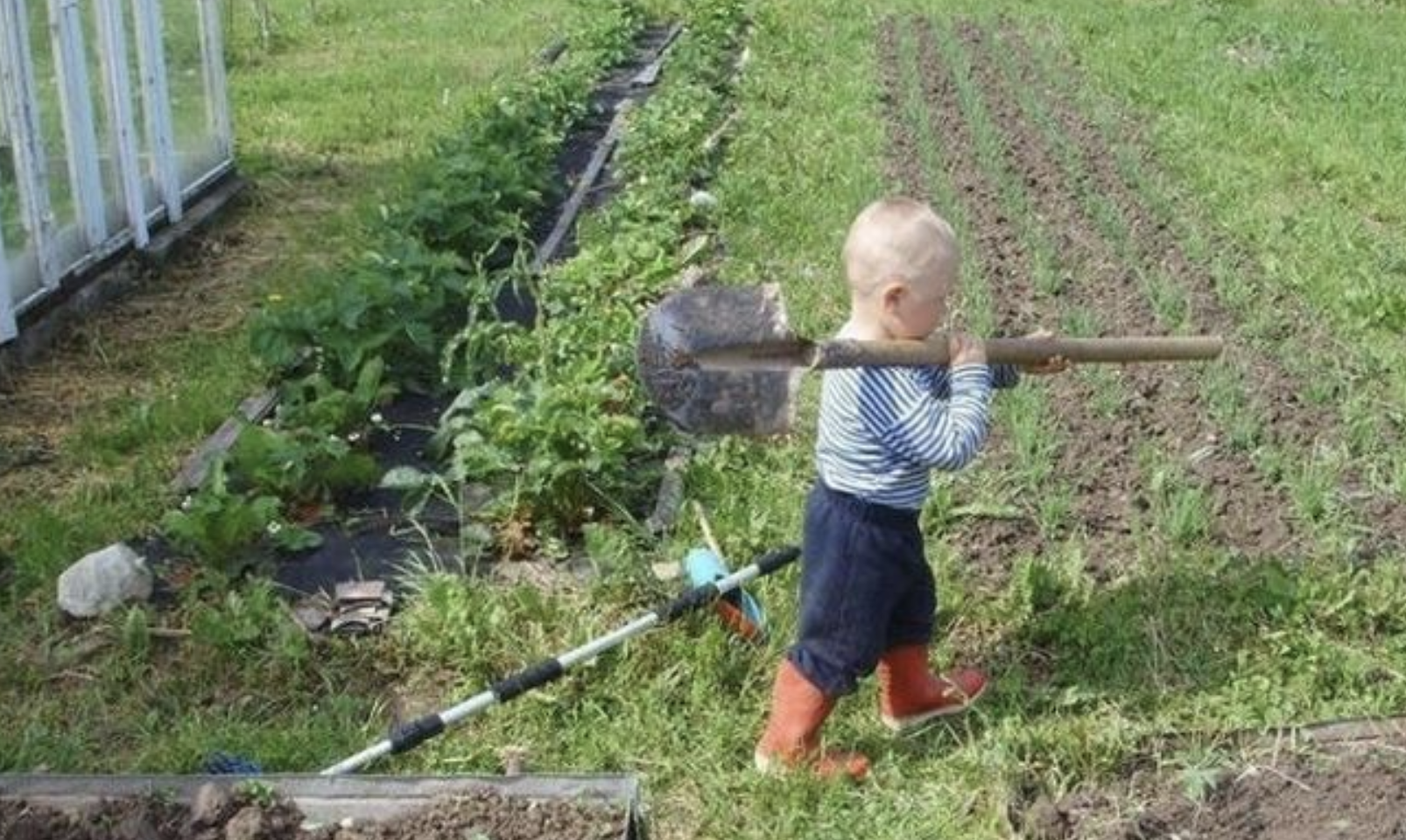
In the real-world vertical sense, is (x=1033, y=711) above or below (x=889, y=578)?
below

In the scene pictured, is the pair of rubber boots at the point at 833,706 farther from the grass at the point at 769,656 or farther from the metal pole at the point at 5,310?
the metal pole at the point at 5,310

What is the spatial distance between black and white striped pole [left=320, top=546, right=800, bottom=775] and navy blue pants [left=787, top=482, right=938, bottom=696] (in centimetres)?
46

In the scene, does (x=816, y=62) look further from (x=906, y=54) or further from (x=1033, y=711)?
(x=1033, y=711)

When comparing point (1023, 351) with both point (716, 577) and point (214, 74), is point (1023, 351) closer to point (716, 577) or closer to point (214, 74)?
point (716, 577)

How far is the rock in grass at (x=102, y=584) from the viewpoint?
468 centimetres

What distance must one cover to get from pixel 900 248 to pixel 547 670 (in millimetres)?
1274

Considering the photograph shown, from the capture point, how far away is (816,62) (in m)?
12.8

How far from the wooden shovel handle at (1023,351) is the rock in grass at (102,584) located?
6.98 feet

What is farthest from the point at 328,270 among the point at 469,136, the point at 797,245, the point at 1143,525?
the point at 1143,525

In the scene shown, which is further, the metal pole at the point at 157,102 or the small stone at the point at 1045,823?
the metal pole at the point at 157,102

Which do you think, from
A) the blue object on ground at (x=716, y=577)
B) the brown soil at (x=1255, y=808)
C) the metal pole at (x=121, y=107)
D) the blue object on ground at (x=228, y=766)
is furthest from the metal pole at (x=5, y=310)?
the brown soil at (x=1255, y=808)

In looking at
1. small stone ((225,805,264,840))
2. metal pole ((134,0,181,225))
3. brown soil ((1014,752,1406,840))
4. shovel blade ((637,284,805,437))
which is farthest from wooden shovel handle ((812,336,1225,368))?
metal pole ((134,0,181,225))

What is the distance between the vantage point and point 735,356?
12.3ft

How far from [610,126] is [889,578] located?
7431 millimetres
